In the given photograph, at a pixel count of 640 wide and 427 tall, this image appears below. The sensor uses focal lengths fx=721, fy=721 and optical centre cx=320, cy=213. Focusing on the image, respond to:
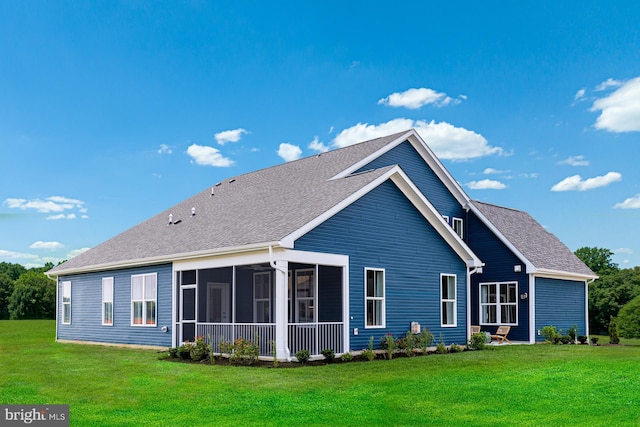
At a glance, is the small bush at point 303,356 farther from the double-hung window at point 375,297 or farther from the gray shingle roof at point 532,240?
the gray shingle roof at point 532,240

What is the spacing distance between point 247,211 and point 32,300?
133 feet

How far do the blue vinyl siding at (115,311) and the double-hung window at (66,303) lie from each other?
0.78ft

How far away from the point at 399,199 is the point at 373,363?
5801mm

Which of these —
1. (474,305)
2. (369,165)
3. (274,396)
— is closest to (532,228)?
(474,305)

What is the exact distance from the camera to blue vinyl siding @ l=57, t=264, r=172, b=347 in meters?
23.5

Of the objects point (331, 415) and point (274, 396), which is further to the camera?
point (274, 396)

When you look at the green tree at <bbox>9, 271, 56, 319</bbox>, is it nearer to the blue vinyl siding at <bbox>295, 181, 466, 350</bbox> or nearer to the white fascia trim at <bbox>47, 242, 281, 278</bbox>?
the white fascia trim at <bbox>47, 242, 281, 278</bbox>

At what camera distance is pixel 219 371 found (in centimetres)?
1642

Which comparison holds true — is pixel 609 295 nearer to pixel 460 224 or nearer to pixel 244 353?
pixel 460 224

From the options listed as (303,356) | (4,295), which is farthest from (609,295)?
(4,295)

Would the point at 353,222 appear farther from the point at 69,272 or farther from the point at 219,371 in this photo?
the point at 69,272

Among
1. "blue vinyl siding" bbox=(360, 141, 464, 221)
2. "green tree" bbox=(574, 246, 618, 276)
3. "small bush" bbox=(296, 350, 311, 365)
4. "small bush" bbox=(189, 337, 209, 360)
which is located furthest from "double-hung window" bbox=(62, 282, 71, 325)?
"green tree" bbox=(574, 246, 618, 276)

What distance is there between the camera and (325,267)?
2161 cm

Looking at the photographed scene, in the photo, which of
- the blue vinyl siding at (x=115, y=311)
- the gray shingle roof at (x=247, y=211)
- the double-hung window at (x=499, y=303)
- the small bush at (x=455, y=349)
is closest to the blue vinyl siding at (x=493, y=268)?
the double-hung window at (x=499, y=303)
